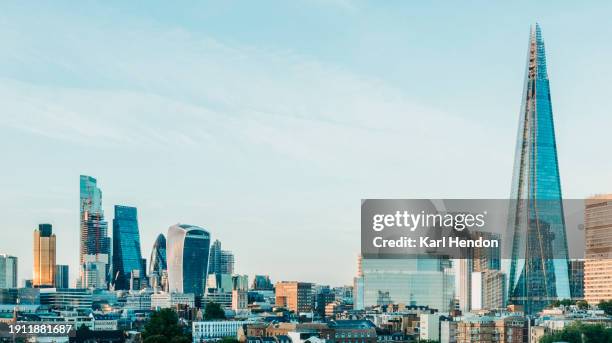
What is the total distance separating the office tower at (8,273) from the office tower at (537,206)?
92.5 meters

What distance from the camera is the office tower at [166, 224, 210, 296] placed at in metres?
183

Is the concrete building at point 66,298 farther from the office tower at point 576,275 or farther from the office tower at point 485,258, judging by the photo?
the office tower at point 576,275

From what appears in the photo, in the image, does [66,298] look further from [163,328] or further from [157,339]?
[157,339]

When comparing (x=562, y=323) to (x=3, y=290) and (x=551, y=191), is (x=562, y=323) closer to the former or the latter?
(x=551, y=191)

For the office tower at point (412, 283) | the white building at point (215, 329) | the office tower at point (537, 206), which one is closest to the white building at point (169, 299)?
the office tower at point (412, 283)

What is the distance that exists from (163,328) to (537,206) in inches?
2775

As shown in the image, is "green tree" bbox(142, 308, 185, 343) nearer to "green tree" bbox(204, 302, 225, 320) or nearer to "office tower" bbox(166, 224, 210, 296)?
"green tree" bbox(204, 302, 225, 320)

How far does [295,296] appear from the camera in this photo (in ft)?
493

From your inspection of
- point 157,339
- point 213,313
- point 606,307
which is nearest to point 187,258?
point 213,313

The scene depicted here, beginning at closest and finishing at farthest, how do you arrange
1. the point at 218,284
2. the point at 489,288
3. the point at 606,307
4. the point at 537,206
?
the point at 606,307 < the point at 537,206 < the point at 489,288 < the point at 218,284

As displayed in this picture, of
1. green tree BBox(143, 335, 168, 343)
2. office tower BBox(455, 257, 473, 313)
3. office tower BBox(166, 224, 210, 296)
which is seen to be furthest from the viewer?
office tower BBox(166, 224, 210, 296)

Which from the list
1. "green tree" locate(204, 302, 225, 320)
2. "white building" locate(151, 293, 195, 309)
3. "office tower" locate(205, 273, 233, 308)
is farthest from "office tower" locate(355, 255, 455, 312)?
"green tree" locate(204, 302, 225, 320)

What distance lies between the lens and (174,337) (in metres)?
66.9

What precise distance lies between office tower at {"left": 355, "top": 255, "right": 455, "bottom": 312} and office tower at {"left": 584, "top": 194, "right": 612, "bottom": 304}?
55.6 ft
